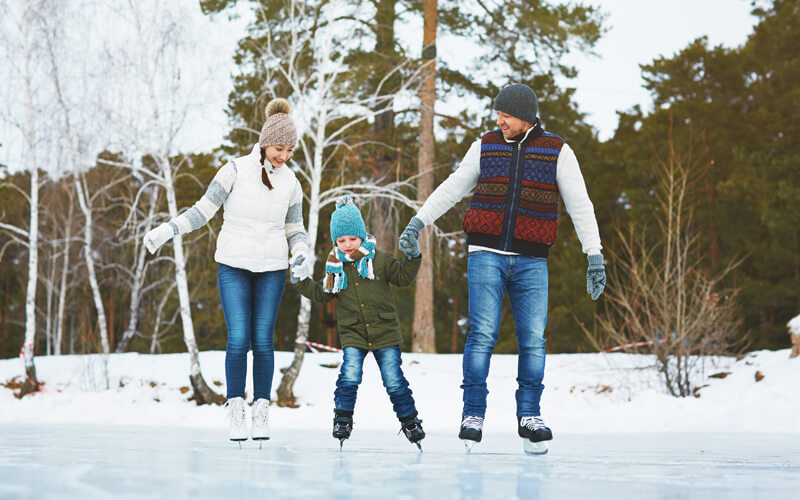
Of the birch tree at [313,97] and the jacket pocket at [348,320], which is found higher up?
the birch tree at [313,97]

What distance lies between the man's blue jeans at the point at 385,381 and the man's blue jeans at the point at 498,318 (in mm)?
308

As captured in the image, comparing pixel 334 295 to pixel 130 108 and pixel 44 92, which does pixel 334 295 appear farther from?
pixel 44 92

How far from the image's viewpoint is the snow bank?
310 inches

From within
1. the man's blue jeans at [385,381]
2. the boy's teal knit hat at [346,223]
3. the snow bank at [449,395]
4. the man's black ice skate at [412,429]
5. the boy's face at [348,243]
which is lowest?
A: the snow bank at [449,395]

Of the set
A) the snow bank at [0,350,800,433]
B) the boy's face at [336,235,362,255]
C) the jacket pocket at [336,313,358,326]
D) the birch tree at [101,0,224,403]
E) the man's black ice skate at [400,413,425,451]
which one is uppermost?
the birch tree at [101,0,224,403]

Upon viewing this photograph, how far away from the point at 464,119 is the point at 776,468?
13.2m

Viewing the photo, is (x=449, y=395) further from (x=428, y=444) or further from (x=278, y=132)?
(x=278, y=132)

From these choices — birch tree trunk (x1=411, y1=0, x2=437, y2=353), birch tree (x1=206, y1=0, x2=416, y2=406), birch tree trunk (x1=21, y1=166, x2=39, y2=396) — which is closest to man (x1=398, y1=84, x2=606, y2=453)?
birch tree (x1=206, y1=0, x2=416, y2=406)

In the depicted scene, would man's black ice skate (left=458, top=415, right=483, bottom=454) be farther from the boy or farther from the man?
the boy

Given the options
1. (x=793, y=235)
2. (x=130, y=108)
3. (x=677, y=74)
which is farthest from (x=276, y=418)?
(x=677, y=74)

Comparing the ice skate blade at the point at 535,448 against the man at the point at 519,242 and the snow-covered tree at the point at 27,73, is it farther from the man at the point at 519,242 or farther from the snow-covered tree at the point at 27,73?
the snow-covered tree at the point at 27,73

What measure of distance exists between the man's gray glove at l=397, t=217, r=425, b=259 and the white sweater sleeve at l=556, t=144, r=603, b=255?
2.45ft

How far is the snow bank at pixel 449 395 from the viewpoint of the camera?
7867mm

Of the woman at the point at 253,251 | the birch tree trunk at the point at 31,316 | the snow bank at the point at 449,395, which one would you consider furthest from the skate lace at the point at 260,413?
the birch tree trunk at the point at 31,316
